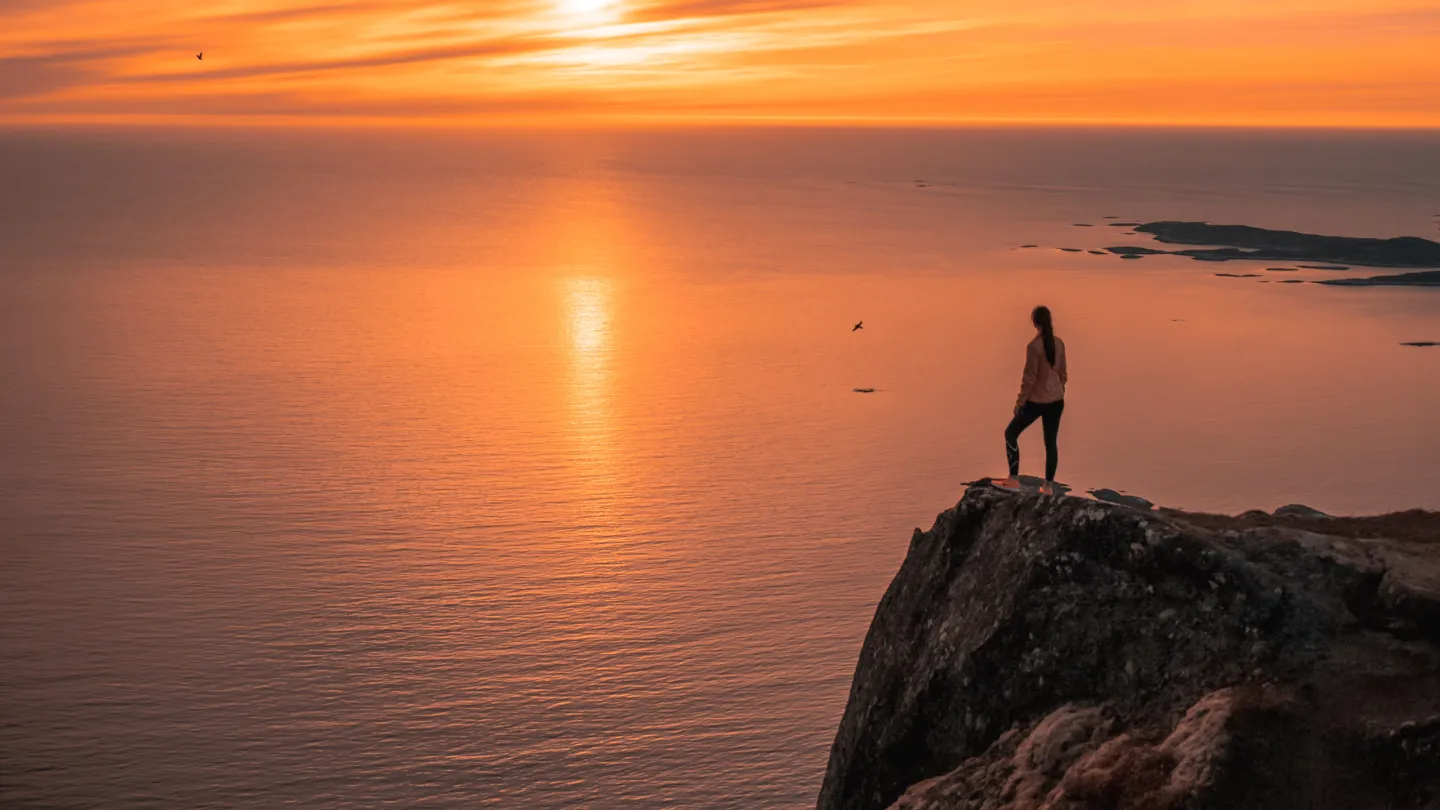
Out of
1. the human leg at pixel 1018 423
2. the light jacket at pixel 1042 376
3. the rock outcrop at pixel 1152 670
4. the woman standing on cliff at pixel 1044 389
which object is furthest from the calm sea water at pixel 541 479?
the rock outcrop at pixel 1152 670

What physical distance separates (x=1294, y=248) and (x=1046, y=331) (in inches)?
4388

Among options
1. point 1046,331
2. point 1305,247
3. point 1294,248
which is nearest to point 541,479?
point 1046,331

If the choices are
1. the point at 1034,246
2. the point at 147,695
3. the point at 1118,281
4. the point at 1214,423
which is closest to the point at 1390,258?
the point at 1118,281

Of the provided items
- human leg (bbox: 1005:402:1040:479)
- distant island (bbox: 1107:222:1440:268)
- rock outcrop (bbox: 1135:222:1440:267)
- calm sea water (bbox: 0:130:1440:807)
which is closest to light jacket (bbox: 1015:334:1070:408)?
human leg (bbox: 1005:402:1040:479)

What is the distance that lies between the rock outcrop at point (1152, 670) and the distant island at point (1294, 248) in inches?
4076

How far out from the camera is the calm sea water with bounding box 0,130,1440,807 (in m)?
31.0

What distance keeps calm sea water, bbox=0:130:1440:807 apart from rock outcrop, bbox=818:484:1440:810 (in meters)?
17.7

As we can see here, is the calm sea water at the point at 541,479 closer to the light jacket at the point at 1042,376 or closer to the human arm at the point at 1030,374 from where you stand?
the human arm at the point at 1030,374

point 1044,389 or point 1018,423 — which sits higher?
point 1044,389

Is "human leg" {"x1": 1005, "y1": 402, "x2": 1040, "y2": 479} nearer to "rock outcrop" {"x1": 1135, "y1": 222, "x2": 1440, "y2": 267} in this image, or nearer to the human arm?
the human arm

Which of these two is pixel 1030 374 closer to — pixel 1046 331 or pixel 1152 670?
pixel 1046 331

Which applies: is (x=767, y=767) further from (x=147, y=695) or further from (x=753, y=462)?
(x=753, y=462)

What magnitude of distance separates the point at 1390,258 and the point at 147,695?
104m

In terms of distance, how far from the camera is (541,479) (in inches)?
2078
